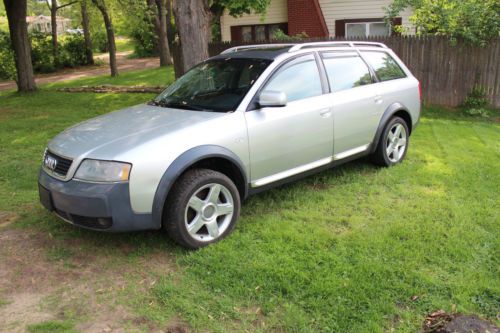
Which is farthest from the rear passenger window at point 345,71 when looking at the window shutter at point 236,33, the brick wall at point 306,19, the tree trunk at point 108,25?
the window shutter at point 236,33

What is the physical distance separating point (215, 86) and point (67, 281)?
95.1 inches

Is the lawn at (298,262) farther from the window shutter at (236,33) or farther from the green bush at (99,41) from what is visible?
the green bush at (99,41)

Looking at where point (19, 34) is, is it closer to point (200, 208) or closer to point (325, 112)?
point (325, 112)

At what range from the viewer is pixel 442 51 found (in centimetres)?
1164

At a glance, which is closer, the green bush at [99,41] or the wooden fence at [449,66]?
the wooden fence at [449,66]

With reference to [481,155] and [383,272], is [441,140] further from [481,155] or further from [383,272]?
[383,272]

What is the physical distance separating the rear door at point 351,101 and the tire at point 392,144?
0.93ft

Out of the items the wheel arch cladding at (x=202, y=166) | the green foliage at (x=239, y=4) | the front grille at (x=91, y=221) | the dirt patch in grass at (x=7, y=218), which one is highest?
the green foliage at (x=239, y=4)

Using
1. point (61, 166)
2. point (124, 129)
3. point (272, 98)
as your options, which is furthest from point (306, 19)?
point (61, 166)

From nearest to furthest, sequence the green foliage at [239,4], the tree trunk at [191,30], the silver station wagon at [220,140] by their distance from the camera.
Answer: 1. the silver station wagon at [220,140]
2. the tree trunk at [191,30]
3. the green foliage at [239,4]

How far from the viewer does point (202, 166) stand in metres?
4.36

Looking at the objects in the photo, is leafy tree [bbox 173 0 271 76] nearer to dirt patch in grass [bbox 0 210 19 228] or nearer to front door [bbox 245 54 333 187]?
front door [bbox 245 54 333 187]

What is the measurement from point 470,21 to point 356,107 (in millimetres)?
7220

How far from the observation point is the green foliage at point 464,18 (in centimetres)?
1095
